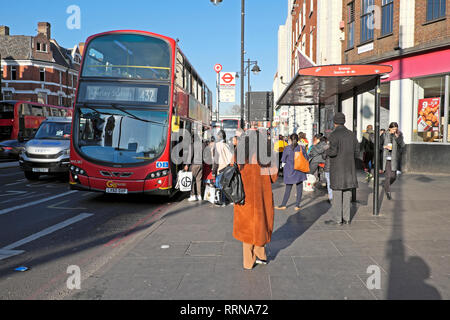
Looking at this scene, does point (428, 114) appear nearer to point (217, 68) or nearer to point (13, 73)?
point (217, 68)

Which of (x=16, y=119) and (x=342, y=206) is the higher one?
(x=16, y=119)

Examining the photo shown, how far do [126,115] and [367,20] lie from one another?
12735 mm

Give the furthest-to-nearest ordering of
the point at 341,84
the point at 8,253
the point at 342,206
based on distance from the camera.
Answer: the point at 341,84 → the point at 342,206 → the point at 8,253

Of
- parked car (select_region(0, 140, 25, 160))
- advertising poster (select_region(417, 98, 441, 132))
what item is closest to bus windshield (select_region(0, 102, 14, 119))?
parked car (select_region(0, 140, 25, 160))

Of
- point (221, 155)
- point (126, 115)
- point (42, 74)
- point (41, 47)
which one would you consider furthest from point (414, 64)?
point (41, 47)

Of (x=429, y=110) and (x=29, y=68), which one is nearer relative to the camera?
(x=429, y=110)

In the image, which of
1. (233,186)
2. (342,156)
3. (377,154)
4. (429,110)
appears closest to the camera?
(233,186)

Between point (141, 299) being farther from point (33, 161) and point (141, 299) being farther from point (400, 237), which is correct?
point (33, 161)

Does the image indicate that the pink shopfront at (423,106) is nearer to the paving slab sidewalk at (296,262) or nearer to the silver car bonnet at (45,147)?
the paving slab sidewalk at (296,262)

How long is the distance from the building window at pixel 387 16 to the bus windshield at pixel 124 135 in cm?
1119

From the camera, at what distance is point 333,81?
921cm

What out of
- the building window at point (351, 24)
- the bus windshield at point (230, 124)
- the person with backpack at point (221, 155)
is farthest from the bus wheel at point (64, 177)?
the bus windshield at point (230, 124)

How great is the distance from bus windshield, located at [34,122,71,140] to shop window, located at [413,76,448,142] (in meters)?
13.3

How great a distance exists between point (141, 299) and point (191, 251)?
1645 mm
